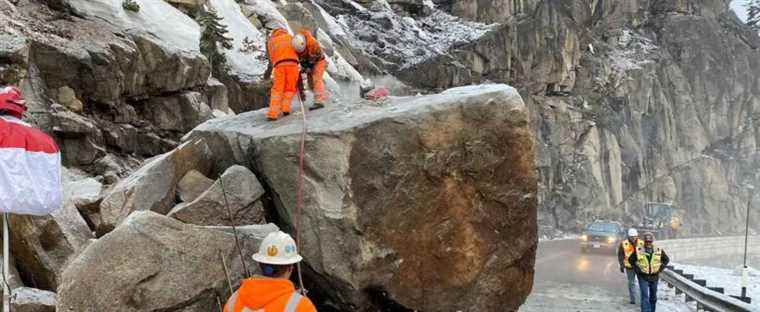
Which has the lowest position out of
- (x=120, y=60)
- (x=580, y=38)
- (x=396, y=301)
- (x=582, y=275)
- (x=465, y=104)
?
(x=582, y=275)

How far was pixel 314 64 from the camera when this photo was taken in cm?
805

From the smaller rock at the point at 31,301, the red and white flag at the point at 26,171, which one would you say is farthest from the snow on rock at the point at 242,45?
the red and white flag at the point at 26,171

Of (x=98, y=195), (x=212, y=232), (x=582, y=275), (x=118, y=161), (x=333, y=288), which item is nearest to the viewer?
(x=212, y=232)

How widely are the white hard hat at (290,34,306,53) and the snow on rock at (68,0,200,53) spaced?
287 inches

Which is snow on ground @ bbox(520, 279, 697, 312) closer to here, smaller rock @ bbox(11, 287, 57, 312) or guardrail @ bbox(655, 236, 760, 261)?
smaller rock @ bbox(11, 287, 57, 312)

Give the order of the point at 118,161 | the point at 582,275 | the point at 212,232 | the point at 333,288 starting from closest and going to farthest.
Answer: the point at 212,232
the point at 333,288
the point at 118,161
the point at 582,275

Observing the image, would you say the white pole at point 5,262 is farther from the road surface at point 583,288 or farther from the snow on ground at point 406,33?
the snow on ground at point 406,33

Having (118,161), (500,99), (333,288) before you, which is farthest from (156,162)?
(118,161)

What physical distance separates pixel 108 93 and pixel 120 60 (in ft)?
2.48

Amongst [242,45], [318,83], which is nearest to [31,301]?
[318,83]

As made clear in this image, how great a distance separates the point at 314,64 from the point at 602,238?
1829 centimetres

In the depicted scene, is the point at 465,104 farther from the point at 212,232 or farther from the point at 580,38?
the point at 580,38

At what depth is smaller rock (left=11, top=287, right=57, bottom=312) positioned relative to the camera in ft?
17.6

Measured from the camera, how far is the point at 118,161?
39.1 ft
